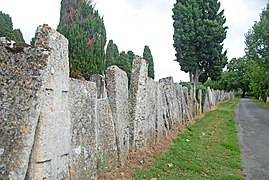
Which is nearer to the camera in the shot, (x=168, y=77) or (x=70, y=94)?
(x=70, y=94)

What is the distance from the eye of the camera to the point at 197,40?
29.4 m

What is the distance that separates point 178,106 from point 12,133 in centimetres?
797

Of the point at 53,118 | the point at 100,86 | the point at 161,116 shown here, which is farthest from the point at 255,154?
the point at 53,118

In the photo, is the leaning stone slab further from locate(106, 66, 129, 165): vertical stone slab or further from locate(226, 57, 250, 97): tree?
locate(226, 57, 250, 97): tree

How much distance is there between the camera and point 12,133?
7.60ft

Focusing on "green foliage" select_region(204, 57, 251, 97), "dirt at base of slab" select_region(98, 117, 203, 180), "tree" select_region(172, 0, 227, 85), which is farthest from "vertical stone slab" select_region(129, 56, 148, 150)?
"green foliage" select_region(204, 57, 251, 97)

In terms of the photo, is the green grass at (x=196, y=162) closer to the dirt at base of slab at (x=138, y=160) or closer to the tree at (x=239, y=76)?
the dirt at base of slab at (x=138, y=160)

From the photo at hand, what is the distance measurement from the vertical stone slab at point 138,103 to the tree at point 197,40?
955 inches

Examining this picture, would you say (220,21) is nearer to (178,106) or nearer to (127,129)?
(178,106)

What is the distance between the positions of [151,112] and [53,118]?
3.72 metres

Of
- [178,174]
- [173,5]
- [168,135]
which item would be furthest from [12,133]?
[173,5]

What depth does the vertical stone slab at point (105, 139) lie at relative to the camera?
3.81m

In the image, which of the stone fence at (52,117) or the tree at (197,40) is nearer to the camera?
the stone fence at (52,117)

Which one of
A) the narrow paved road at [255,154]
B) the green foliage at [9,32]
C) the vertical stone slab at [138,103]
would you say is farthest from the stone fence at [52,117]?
the narrow paved road at [255,154]
